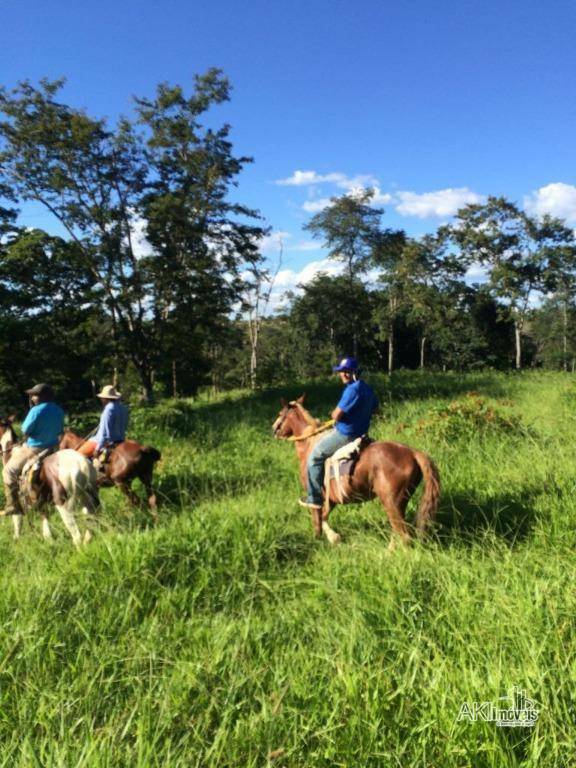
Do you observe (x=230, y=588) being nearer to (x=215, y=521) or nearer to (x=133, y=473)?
(x=215, y=521)

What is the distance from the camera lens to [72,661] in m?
2.88

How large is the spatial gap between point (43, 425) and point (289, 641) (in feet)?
17.2

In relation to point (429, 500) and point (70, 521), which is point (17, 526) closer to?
point (70, 521)

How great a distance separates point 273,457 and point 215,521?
4.62 m

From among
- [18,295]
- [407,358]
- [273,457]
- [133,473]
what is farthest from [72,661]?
[407,358]

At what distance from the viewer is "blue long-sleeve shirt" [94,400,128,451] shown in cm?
723

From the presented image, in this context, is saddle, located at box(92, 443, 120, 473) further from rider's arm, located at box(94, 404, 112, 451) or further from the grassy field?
the grassy field

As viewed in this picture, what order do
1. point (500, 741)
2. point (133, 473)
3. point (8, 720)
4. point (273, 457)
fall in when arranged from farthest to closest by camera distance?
point (273, 457) → point (133, 473) → point (8, 720) → point (500, 741)

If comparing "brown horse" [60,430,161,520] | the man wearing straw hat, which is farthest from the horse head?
the man wearing straw hat

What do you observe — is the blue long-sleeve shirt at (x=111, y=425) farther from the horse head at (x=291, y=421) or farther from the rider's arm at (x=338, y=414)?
the rider's arm at (x=338, y=414)

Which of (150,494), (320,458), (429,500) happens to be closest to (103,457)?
(150,494)

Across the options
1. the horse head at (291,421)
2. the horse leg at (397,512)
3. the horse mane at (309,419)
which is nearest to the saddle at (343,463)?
the horse leg at (397,512)

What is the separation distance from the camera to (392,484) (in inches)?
185

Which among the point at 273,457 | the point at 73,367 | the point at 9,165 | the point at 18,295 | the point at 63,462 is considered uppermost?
the point at 9,165
